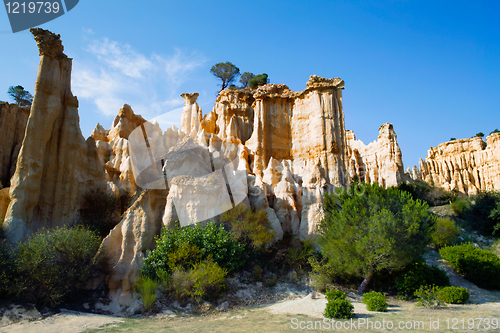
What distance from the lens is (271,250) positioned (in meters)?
18.8

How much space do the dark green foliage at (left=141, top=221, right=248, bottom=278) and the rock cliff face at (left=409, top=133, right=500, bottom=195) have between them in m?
46.6

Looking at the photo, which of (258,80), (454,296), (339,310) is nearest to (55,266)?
(339,310)

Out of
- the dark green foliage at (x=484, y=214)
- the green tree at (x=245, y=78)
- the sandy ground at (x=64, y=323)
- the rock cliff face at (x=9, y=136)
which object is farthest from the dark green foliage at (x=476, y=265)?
the green tree at (x=245, y=78)

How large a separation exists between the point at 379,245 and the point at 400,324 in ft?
15.9

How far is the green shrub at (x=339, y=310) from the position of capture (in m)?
12.1

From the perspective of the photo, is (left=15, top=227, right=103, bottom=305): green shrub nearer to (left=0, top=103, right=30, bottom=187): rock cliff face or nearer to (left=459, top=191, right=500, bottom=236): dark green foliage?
(left=0, top=103, right=30, bottom=187): rock cliff face

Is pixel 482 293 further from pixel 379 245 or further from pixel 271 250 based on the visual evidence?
pixel 271 250

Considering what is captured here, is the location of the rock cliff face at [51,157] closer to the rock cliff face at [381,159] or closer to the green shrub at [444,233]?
the green shrub at [444,233]

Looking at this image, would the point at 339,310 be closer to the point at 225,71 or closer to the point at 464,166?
the point at 225,71

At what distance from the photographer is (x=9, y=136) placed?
24.9 metres

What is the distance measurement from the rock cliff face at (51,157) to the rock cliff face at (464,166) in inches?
2070

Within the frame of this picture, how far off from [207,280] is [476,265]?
16113 mm

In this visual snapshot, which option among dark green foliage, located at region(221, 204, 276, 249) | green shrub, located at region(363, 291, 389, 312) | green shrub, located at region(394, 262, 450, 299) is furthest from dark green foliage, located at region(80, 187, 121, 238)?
green shrub, located at region(394, 262, 450, 299)

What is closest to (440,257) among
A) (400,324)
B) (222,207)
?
(400,324)
